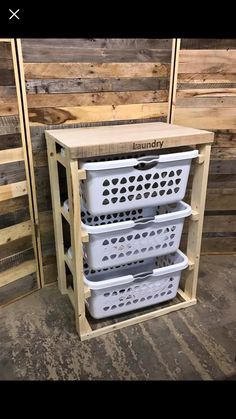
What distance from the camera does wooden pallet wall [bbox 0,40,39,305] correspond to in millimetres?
1420

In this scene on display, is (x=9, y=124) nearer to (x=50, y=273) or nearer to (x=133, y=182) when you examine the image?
(x=133, y=182)

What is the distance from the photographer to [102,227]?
136 cm

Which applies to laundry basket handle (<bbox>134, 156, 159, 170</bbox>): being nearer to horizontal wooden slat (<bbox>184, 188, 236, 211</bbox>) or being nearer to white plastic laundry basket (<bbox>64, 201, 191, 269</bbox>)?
white plastic laundry basket (<bbox>64, 201, 191, 269</bbox>)

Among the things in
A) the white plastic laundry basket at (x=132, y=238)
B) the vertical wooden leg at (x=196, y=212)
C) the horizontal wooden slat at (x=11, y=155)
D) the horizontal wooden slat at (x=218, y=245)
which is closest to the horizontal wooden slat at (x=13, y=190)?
the horizontal wooden slat at (x=11, y=155)

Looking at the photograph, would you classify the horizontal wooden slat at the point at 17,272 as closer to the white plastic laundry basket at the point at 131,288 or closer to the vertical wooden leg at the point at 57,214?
the vertical wooden leg at the point at 57,214

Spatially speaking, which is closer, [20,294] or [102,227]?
[102,227]

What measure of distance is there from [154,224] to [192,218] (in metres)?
0.22

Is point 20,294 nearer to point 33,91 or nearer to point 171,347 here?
point 171,347

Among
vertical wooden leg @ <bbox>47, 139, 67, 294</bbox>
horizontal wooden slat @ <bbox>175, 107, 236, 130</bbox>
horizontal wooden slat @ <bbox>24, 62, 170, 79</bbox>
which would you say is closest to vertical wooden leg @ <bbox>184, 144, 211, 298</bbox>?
horizontal wooden slat @ <bbox>175, 107, 236, 130</bbox>

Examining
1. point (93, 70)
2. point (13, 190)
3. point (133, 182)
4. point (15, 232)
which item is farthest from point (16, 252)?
point (93, 70)

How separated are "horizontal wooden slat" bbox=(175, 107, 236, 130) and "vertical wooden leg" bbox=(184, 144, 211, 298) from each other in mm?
406

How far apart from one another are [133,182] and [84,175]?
0.21m

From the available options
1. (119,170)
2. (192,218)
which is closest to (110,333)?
(192,218)
